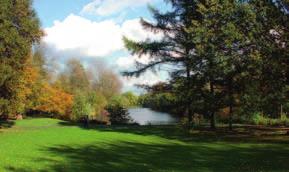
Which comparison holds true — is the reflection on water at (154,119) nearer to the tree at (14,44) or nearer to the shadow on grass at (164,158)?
the tree at (14,44)

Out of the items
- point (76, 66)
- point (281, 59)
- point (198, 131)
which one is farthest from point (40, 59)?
point (281, 59)

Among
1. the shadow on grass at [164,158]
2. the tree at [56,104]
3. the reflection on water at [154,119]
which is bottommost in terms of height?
the shadow on grass at [164,158]

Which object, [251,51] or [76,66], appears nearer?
[251,51]

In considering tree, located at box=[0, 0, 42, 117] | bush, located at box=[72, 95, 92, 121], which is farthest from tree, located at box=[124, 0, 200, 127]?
bush, located at box=[72, 95, 92, 121]

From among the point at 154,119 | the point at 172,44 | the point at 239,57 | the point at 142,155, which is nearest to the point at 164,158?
the point at 142,155

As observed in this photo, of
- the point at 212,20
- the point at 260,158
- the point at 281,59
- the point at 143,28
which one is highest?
the point at 143,28

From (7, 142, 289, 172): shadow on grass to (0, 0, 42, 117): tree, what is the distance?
48.7 ft

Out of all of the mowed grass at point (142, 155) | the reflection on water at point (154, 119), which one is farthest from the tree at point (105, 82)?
the mowed grass at point (142, 155)

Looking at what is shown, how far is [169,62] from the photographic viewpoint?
127ft

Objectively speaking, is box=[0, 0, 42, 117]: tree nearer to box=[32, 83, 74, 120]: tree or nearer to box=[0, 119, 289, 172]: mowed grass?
box=[0, 119, 289, 172]: mowed grass

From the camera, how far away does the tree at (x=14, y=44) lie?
1462 inches

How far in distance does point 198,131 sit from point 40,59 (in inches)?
1893

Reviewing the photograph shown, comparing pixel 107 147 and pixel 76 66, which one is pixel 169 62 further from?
pixel 76 66

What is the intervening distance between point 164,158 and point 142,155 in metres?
1.63
